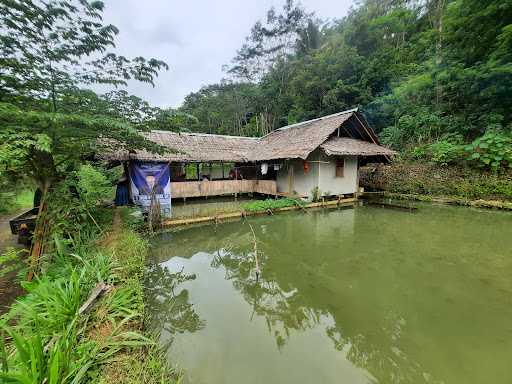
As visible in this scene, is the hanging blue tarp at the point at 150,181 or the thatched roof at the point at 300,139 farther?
the thatched roof at the point at 300,139

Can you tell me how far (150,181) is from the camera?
33.8ft

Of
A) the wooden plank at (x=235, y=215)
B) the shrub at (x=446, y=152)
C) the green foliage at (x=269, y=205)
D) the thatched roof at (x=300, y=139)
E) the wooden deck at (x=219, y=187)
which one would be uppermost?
the thatched roof at (x=300, y=139)

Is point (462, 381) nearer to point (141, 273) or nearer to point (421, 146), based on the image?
point (141, 273)

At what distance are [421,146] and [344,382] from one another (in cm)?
1462

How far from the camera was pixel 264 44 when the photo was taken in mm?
28984

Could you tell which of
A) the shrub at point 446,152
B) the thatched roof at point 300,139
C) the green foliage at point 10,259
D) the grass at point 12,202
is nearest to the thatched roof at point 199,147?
the thatched roof at point 300,139

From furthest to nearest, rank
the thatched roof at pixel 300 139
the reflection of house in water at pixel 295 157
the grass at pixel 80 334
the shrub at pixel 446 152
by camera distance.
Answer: the shrub at pixel 446 152, the reflection of house in water at pixel 295 157, the thatched roof at pixel 300 139, the grass at pixel 80 334

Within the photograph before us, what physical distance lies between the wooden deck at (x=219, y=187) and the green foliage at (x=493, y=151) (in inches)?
369

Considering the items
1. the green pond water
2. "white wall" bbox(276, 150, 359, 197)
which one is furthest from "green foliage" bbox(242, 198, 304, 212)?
the green pond water

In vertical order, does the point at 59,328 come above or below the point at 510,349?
above

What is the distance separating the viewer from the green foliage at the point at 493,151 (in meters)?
10.0

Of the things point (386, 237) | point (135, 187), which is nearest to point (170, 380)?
point (386, 237)

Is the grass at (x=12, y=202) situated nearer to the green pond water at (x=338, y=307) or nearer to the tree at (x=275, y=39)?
the green pond water at (x=338, y=307)

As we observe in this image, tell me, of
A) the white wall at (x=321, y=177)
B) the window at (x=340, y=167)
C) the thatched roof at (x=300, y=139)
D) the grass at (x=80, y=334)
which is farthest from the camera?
the window at (x=340, y=167)
